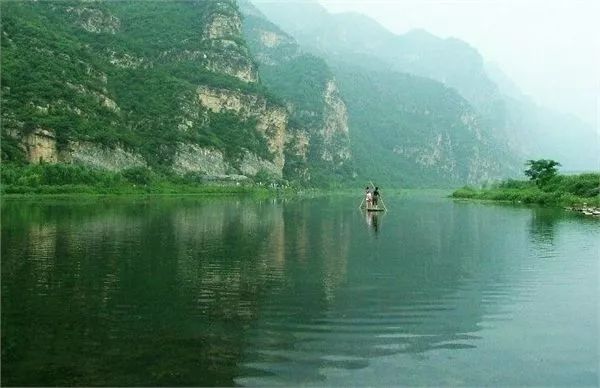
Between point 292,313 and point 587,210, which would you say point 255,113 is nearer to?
point 587,210

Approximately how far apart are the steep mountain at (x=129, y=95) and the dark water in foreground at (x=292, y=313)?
8790cm

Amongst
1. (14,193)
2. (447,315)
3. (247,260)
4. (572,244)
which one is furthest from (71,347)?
(14,193)

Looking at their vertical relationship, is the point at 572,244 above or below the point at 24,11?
below

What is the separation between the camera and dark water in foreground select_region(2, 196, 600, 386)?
1138 cm

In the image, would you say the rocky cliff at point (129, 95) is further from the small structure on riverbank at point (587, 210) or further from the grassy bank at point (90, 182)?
the small structure on riverbank at point (587, 210)

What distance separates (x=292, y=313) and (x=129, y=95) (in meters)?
144

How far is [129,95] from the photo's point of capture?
15162cm

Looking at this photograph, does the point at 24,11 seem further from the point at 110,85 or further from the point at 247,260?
the point at 247,260

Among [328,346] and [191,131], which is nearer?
[328,346]

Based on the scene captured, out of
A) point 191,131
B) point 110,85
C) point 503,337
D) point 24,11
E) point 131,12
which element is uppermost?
point 131,12

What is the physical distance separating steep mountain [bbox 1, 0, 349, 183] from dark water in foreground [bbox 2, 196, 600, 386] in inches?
3460

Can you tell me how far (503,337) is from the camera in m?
14.1

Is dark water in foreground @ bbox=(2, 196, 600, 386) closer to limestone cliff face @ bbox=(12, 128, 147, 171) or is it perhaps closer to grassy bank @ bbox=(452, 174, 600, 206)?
grassy bank @ bbox=(452, 174, 600, 206)

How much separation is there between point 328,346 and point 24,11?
517 ft
